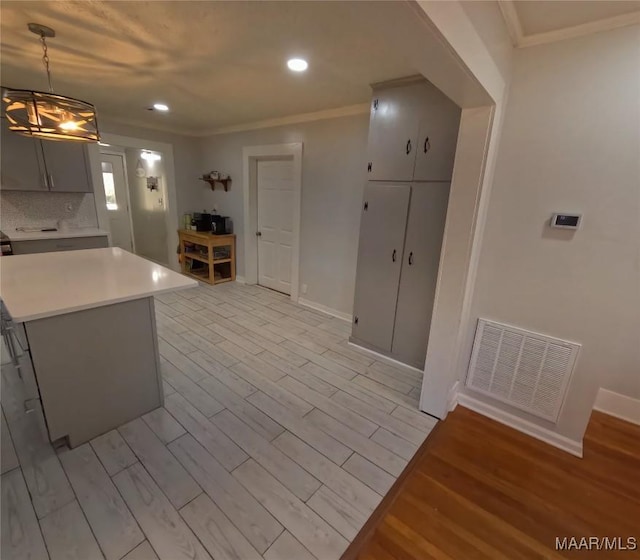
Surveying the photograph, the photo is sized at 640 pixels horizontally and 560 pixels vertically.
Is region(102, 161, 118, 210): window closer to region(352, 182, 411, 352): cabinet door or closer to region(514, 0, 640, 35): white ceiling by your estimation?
region(352, 182, 411, 352): cabinet door

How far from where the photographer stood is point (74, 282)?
1775 millimetres

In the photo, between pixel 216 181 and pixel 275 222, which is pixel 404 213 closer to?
pixel 275 222

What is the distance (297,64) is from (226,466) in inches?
104

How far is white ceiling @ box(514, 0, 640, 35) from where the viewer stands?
1.38 metres

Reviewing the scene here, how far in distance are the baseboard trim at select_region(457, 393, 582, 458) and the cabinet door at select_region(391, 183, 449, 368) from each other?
50cm

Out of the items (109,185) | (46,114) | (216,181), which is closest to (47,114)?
(46,114)

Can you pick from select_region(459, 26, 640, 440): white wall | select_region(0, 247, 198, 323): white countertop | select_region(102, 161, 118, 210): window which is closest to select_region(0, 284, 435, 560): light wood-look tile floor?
select_region(0, 247, 198, 323): white countertop

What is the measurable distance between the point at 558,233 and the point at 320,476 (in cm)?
193

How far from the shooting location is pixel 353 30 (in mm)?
Result: 1662

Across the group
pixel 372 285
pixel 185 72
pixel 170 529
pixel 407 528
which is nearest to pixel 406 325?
pixel 372 285

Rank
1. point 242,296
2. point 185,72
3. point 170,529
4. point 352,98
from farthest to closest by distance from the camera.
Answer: point 242,296
point 352,98
point 185,72
point 170,529

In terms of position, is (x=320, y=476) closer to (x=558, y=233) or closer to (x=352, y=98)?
(x=558, y=233)

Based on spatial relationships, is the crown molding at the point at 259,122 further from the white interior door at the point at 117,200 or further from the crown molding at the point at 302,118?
the white interior door at the point at 117,200

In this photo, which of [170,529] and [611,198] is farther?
[611,198]
